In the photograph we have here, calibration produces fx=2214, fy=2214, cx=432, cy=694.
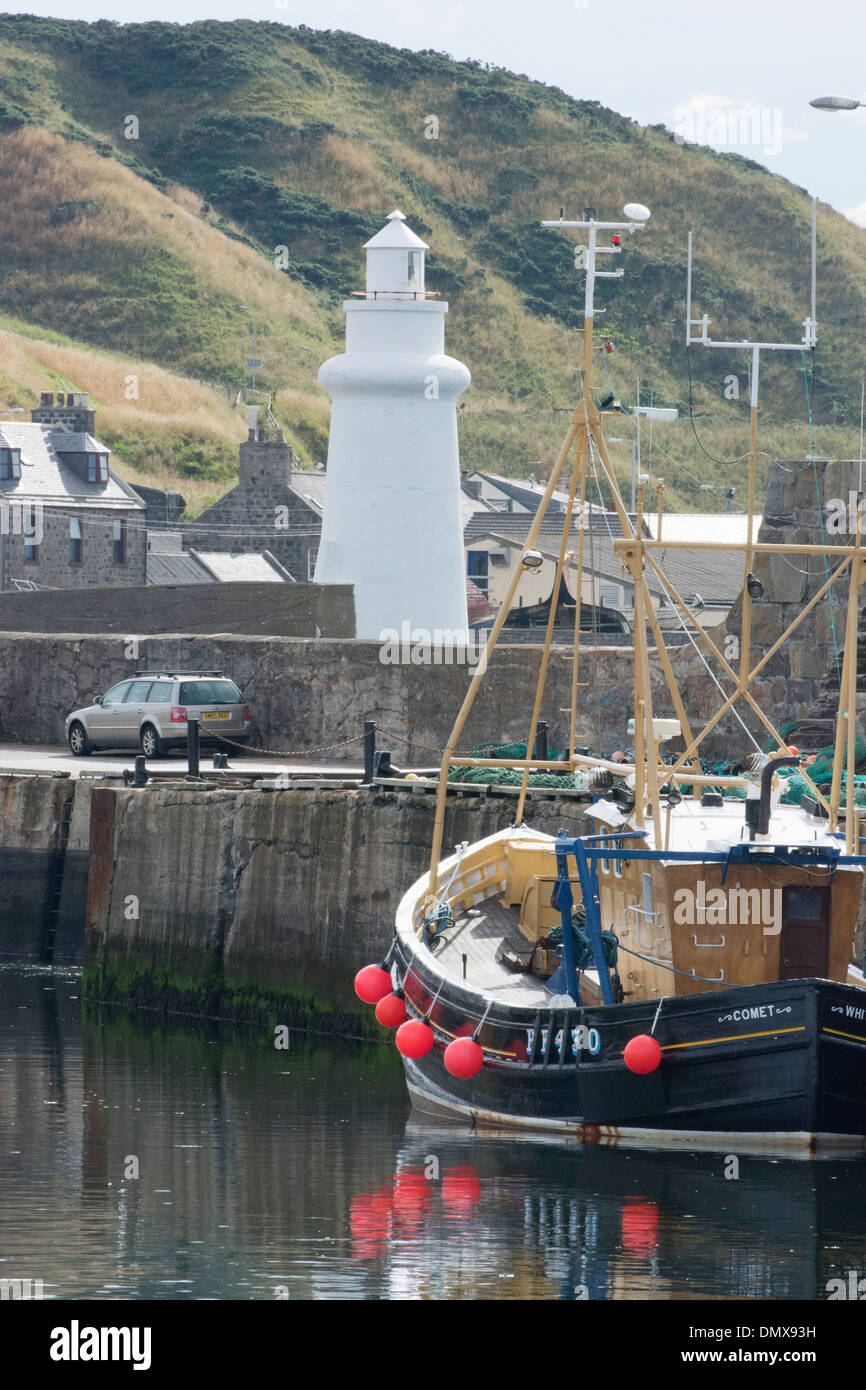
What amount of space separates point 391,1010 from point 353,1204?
3297 millimetres

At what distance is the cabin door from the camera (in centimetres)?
1720

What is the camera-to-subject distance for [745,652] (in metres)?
20.6

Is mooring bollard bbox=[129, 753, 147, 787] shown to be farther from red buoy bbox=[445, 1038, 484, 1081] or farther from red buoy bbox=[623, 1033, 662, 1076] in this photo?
red buoy bbox=[623, 1033, 662, 1076]

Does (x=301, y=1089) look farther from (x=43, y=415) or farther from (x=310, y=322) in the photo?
(x=310, y=322)

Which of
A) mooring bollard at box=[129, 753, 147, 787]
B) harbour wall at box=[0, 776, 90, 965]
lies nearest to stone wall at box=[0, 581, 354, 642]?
harbour wall at box=[0, 776, 90, 965]

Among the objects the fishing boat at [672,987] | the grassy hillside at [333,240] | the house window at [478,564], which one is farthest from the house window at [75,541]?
the fishing boat at [672,987]

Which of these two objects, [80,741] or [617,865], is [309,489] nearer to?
[80,741]

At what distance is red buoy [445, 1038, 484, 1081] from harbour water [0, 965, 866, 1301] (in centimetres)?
64

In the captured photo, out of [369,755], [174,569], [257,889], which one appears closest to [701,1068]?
[369,755]

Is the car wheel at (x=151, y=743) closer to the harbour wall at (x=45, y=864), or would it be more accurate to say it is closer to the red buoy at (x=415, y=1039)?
the harbour wall at (x=45, y=864)

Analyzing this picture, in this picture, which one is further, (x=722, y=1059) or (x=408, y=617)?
(x=408, y=617)

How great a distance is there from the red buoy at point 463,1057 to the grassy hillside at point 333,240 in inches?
2292
